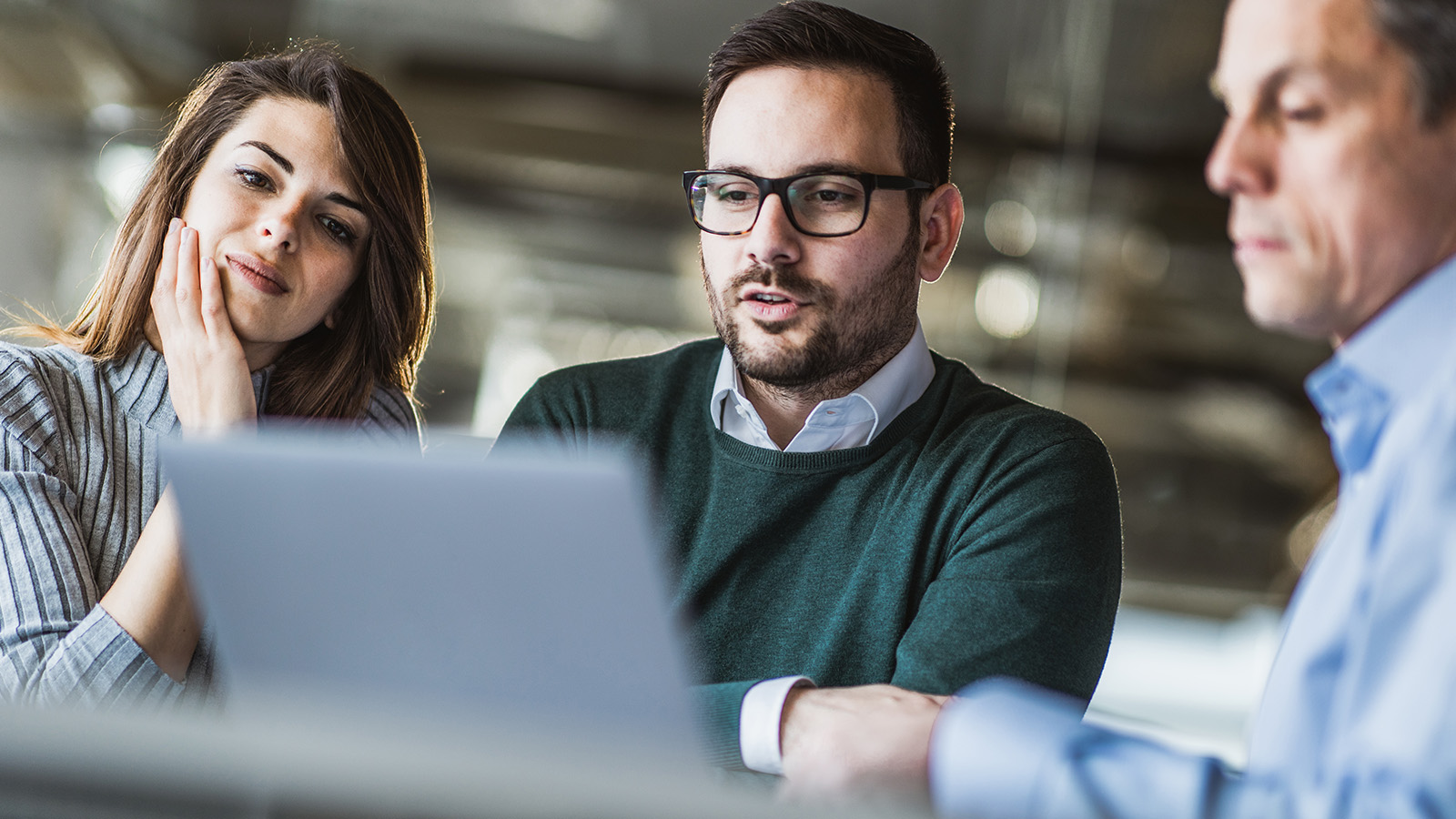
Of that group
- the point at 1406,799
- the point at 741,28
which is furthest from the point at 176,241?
the point at 1406,799

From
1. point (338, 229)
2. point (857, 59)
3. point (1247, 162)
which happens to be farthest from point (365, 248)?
point (1247, 162)

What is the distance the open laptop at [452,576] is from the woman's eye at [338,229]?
2.38 feet

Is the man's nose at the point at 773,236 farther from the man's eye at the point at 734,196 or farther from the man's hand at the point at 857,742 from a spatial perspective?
the man's hand at the point at 857,742

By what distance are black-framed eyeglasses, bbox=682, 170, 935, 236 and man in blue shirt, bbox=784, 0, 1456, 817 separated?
556 millimetres

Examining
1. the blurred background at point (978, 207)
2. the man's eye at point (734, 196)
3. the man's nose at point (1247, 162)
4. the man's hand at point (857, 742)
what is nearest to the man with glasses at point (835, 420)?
the man's eye at point (734, 196)

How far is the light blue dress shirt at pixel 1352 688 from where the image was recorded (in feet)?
1.92

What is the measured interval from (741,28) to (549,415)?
0.55m

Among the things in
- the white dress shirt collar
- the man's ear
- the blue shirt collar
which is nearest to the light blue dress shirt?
the blue shirt collar

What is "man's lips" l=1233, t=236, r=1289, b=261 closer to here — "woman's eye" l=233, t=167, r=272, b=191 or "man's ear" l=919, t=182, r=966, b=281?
"man's ear" l=919, t=182, r=966, b=281

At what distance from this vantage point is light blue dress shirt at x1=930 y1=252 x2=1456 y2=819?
584 millimetres

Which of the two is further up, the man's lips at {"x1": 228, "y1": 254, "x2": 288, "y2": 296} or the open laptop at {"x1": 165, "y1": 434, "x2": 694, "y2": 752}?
the man's lips at {"x1": 228, "y1": 254, "x2": 288, "y2": 296}

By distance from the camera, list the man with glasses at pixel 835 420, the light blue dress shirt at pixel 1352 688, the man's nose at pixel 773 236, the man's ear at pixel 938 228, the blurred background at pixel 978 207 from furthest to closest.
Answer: the blurred background at pixel 978 207 < the man's ear at pixel 938 228 < the man's nose at pixel 773 236 < the man with glasses at pixel 835 420 < the light blue dress shirt at pixel 1352 688

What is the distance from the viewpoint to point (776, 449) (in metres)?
1.36

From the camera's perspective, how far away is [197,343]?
1260 millimetres
